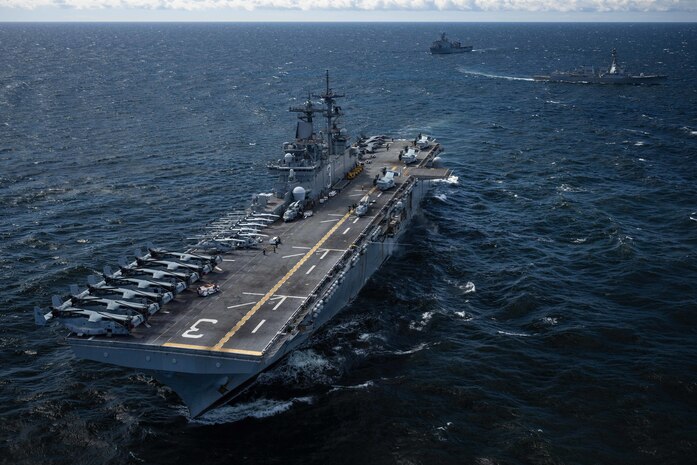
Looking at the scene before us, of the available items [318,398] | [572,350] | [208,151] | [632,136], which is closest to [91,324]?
[318,398]

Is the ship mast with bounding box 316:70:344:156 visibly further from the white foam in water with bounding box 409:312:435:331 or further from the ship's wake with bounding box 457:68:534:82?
the ship's wake with bounding box 457:68:534:82

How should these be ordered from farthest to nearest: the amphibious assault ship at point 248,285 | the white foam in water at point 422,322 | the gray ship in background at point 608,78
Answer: the gray ship in background at point 608,78, the white foam in water at point 422,322, the amphibious assault ship at point 248,285

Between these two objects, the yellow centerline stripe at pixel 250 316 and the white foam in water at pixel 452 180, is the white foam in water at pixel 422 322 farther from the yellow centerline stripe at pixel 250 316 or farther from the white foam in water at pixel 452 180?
the white foam in water at pixel 452 180

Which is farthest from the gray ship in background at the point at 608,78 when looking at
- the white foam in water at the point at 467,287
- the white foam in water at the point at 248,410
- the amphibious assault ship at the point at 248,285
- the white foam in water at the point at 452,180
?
the white foam in water at the point at 248,410

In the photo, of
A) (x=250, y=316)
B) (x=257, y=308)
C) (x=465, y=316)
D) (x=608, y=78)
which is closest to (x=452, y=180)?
(x=465, y=316)

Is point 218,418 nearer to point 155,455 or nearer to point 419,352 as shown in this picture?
point 155,455

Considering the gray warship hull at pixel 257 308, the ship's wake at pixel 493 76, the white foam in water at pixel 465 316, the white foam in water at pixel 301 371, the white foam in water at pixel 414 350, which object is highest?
the ship's wake at pixel 493 76

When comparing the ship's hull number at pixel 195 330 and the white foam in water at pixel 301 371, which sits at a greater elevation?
the ship's hull number at pixel 195 330

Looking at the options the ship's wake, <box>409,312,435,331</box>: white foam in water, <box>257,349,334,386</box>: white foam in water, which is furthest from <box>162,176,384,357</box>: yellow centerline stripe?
the ship's wake
